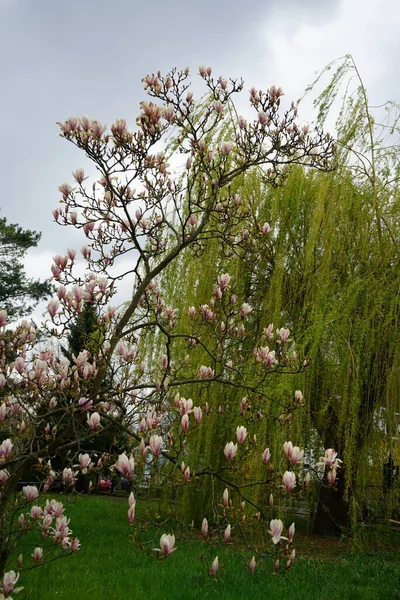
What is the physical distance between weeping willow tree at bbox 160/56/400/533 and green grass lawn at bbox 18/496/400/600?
0.62 meters

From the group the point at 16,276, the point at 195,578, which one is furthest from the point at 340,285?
the point at 16,276

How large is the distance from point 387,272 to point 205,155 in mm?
3165

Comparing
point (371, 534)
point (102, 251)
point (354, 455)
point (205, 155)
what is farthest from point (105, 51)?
point (371, 534)

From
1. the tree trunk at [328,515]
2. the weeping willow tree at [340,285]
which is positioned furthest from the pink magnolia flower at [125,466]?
the tree trunk at [328,515]

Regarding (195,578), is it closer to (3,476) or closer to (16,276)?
(3,476)

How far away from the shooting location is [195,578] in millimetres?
3988

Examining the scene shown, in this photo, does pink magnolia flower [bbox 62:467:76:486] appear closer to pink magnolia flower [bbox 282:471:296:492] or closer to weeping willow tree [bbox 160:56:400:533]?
pink magnolia flower [bbox 282:471:296:492]

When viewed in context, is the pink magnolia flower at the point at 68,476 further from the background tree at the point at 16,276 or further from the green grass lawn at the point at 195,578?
the background tree at the point at 16,276

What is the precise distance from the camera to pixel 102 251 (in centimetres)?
300

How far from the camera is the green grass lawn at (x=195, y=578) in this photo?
11.7 feet

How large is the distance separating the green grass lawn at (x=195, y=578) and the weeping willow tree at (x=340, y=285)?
617mm

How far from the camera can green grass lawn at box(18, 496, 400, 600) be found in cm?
357

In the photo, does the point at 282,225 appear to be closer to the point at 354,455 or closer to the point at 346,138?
the point at 346,138

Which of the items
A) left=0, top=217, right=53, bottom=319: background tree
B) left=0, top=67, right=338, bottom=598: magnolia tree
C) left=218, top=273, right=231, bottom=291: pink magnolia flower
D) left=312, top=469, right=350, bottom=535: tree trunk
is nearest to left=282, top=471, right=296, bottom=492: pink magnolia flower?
left=0, top=67, right=338, bottom=598: magnolia tree
